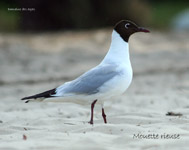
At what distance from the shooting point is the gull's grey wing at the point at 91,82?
6.18 meters

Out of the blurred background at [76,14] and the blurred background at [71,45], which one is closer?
the blurred background at [71,45]

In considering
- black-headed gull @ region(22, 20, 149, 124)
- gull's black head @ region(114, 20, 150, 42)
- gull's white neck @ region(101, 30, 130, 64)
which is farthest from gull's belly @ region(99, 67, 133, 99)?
gull's black head @ region(114, 20, 150, 42)

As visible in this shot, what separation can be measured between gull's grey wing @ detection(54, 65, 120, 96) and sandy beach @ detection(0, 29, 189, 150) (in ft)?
1.26

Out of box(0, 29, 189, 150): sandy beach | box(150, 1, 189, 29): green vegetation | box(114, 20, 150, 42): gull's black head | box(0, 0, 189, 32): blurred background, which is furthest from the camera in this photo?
box(150, 1, 189, 29): green vegetation

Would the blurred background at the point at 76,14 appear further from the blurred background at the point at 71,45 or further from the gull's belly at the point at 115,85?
the gull's belly at the point at 115,85

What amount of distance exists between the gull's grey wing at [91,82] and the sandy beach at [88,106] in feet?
1.26

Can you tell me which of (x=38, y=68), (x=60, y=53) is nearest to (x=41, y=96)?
(x=38, y=68)

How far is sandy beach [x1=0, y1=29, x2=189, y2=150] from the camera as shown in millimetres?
5141

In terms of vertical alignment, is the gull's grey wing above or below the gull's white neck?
below

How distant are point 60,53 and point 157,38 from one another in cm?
420

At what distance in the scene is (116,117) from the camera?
21.9 ft

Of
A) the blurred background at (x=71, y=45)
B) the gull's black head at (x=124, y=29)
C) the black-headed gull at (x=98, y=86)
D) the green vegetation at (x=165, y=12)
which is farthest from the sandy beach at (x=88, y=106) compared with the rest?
the green vegetation at (x=165, y=12)

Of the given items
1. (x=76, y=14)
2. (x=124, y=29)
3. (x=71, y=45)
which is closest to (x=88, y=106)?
(x=124, y=29)

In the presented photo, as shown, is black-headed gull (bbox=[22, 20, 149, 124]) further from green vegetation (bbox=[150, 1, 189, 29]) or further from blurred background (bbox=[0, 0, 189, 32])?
green vegetation (bbox=[150, 1, 189, 29])
